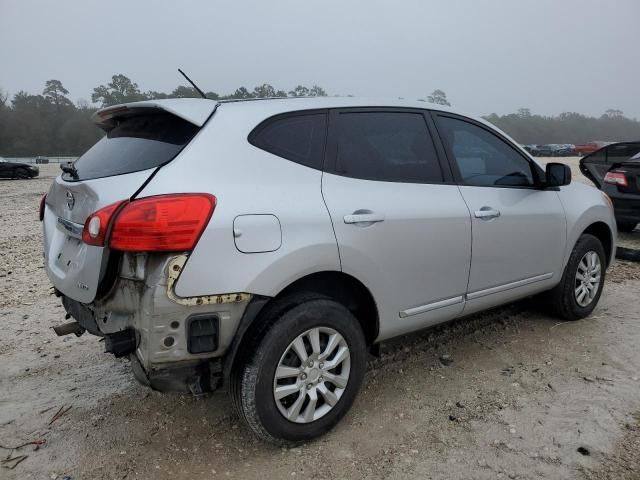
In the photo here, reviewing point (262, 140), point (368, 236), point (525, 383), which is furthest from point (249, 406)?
point (525, 383)

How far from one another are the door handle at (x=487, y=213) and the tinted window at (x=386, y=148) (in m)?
0.33

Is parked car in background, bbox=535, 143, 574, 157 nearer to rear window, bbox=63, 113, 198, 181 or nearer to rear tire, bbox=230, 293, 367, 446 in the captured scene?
rear tire, bbox=230, 293, 367, 446

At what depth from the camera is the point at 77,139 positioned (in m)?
70.7

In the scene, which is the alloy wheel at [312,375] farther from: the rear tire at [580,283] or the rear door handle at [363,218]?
the rear tire at [580,283]

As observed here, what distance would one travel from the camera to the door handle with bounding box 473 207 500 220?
3039 millimetres

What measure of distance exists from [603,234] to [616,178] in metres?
3.13

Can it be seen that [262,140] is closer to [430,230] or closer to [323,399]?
[430,230]

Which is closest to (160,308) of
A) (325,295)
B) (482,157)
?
(325,295)

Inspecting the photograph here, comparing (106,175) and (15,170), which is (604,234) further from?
(15,170)

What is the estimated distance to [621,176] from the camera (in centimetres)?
670

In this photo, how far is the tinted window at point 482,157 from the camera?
124 inches


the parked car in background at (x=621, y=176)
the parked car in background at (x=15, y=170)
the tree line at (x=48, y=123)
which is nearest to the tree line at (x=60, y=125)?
the tree line at (x=48, y=123)

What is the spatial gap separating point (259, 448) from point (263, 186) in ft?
4.39

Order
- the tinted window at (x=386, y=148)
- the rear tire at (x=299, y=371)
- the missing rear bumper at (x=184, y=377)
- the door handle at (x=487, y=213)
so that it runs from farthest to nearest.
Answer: the door handle at (x=487, y=213) < the tinted window at (x=386, y=148) < the rear tire at (x=299, y=371) < the missing rear bumper at (x=184, y=377)
